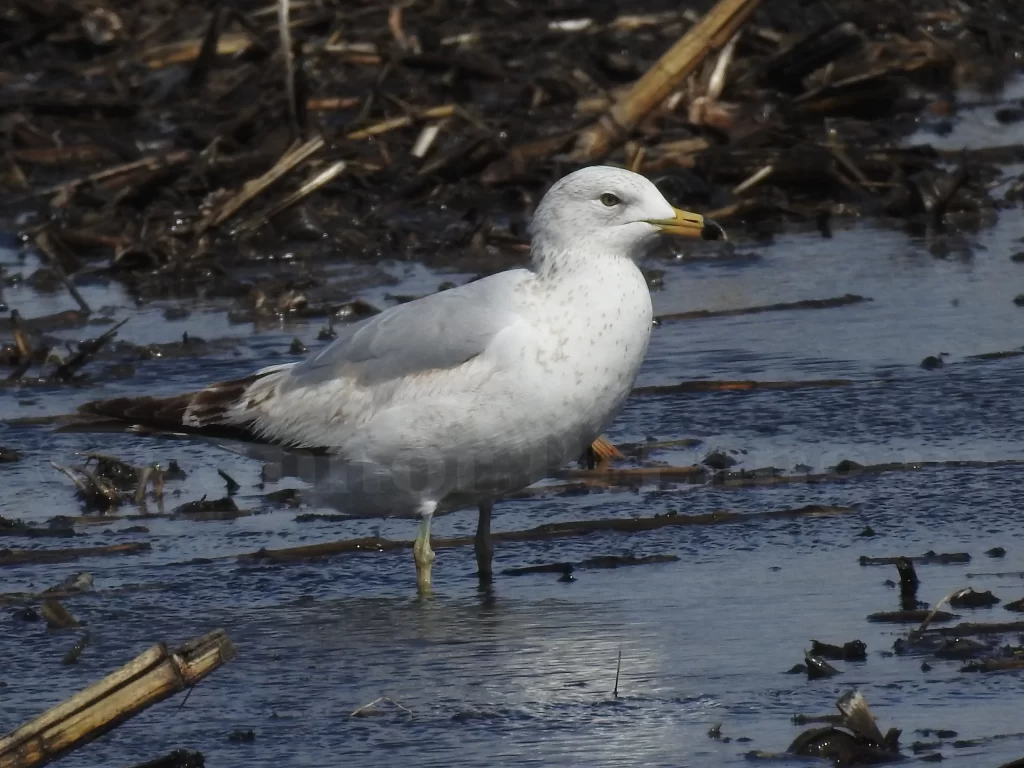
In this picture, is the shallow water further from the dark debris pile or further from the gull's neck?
the dark debris pile

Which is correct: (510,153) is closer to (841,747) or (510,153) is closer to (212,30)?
(212,30)

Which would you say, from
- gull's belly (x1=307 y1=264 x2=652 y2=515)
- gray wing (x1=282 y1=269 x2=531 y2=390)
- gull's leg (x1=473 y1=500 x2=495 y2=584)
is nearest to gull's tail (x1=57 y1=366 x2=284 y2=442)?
gray wing (x1=282 y1=269 x2=531 y2=390)

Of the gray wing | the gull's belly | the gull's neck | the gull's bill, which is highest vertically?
the gull's bill

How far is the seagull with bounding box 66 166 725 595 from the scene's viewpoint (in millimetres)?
5680

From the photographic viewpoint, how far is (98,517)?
6598 mm

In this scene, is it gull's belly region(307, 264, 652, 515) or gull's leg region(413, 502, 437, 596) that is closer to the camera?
Result: gull's belly region(307, 264, 652, 515)

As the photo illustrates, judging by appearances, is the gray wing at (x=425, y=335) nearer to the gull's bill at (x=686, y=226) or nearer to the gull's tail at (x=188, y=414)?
the gull's tail at (x=188, y=414)

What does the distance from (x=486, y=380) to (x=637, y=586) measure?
0.70m

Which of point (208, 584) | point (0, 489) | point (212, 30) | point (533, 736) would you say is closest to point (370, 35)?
point (212, 30)

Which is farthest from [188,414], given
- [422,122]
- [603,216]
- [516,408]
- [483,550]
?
[422,122]

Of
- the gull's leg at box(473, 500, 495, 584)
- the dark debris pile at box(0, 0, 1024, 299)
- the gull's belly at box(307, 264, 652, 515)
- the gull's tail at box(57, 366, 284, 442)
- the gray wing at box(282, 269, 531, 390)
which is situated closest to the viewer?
the gull's belly at box(307, 264, 652, 515)

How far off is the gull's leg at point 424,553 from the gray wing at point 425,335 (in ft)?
1.32

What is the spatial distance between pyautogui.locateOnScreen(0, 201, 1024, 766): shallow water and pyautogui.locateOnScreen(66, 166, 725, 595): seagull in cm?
28

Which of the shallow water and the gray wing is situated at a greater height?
the gray wing
